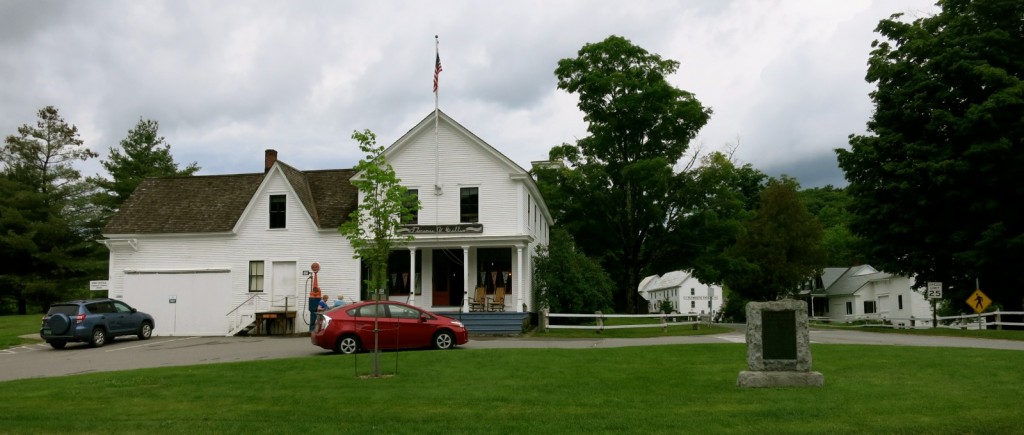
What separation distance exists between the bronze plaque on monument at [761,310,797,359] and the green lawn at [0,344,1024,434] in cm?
77

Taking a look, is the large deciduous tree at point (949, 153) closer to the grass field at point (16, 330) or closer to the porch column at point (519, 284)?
the porch column at point (519, 284)

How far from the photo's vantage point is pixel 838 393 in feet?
36.5

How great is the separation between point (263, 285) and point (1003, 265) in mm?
28262

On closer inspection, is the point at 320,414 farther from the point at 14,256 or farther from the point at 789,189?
the point at 789,189

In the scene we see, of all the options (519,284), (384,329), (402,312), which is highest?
(519,284)

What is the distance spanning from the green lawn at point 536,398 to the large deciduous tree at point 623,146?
75.2 feet

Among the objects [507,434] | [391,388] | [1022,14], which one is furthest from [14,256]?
[1022,14]

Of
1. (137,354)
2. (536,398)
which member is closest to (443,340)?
(137,354)

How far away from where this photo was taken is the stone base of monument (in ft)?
39.4

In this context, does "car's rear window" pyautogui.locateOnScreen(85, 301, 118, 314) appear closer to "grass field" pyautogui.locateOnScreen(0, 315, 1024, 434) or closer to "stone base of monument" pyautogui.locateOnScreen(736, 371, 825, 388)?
"grass field" pyautogui.locateOnScreen(0, 315, 1024, 434)

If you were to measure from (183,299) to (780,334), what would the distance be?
25947 millimetres

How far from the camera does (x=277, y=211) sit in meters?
32.1

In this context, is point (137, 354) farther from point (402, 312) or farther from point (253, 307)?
point (253, 307)

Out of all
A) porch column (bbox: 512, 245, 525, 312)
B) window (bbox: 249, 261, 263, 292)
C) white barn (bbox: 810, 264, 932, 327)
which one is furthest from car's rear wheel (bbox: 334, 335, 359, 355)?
white barn (bbox: 810, 264, 932, 327)
